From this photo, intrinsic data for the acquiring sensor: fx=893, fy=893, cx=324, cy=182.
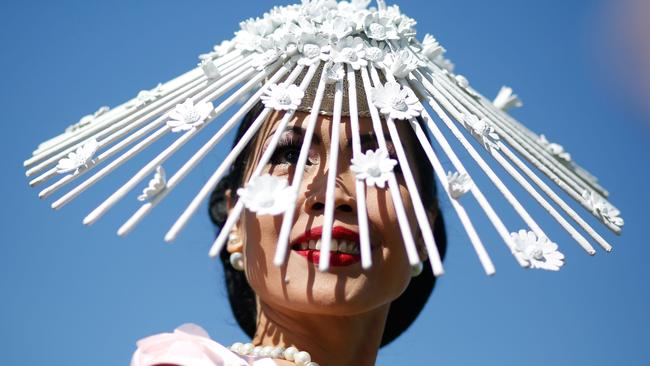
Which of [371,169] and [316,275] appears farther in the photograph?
[316,275]

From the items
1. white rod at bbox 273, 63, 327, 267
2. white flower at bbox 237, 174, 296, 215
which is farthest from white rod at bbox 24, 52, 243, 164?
white flower at bbox 237, 174, 296, 215

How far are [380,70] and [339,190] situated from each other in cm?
42

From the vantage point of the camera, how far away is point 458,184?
211 centimetres

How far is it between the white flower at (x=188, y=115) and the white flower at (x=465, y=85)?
2.98 ft

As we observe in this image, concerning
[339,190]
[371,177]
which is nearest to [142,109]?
[339,190]

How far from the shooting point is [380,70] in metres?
2.61

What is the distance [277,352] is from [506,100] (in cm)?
139

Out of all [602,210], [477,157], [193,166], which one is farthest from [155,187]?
[602,210]

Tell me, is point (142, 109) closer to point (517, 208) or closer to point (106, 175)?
point (106, 175)

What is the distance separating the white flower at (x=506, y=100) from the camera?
333 centimetres

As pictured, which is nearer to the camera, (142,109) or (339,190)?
(339,190)

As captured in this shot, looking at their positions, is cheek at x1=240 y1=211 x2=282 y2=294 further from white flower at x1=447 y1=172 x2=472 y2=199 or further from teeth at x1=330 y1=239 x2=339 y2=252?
white flower at x1=447 y1=172 x2=472 y2=199

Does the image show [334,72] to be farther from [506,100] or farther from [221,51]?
[506,100]

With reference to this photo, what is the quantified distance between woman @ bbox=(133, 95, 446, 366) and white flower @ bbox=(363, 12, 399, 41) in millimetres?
266
